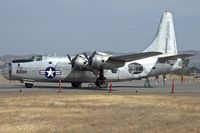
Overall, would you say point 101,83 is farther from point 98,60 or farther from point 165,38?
point 165,38

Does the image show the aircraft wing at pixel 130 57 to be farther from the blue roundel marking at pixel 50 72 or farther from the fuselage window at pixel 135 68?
the blue roundel marking at pixel 50 72

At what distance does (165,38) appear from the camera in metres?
46.4

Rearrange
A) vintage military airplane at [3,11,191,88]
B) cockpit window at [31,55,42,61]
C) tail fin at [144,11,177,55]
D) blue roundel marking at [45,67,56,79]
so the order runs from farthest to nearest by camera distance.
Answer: tail fin at [144,11,177,55] → cockpit window at [31,55,42,61] → blue roundel marking at [45,67,56,79] → vintage military airplane at [3,11,191,88]

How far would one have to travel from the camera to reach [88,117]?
16391 mm

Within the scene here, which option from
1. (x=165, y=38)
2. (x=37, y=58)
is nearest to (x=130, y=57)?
(x=165, y=38)

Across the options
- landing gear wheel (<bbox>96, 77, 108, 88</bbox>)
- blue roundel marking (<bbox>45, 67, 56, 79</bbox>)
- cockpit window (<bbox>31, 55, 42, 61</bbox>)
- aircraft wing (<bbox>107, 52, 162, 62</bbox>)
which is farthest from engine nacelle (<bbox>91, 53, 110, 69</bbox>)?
cockpit window (<bbox>31, 55, 42, 61</bbox>)

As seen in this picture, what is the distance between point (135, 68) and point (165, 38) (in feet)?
19.4

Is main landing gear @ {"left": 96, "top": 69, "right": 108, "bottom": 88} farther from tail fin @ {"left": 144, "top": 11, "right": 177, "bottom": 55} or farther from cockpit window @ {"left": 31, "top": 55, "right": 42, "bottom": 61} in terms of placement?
tail fin @ {"left": 144, "top": 11, "right": 177, "bottom": 55}

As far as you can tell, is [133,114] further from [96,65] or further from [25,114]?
[96,65]

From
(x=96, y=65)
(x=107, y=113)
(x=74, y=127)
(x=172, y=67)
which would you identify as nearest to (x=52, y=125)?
(x=74, y=127)

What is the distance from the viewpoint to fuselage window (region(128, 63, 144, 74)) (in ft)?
140

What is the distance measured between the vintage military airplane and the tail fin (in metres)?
1.97

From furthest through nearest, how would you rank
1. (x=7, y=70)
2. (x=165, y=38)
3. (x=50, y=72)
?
1. (x=165, y=38)
2. (x=50, y=72)
3. (x=7, y=70)

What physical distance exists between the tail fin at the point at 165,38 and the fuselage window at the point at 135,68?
164 inches
